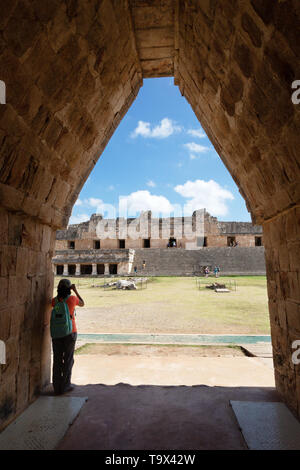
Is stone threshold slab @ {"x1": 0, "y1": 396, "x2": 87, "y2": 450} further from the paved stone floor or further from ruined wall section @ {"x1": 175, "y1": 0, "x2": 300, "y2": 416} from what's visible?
ruined wall section @ {"x1": 175, "y1": 0, "x2": 300, "y2": 416}

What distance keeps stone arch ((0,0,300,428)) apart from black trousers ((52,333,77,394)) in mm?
222

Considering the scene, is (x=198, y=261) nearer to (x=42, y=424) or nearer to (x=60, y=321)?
(x=60, y=321)

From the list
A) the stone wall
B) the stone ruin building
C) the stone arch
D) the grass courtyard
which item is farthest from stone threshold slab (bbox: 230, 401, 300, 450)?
the stone ruin building

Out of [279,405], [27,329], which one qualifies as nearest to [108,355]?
[27,329]

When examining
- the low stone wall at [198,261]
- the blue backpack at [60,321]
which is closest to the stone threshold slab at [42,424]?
the blue backpack at [60,321]

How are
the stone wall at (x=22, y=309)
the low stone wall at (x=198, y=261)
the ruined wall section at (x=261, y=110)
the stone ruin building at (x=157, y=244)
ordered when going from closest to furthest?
the ruined wall section at (x=261, y=110), the stone wall at (x=22, y=309), the low stone wall at (x=198, y=261), the stone ruin building at (x=157, y=244)

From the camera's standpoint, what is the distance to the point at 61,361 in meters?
3.64

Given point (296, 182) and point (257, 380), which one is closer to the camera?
point (296, 182)

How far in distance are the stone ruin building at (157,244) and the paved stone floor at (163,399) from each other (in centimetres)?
2214

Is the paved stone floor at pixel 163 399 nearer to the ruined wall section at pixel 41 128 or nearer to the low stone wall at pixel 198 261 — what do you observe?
the ruined wall section at pixel 41 128

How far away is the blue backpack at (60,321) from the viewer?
11.6 ft

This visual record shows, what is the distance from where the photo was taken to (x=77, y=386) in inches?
157
